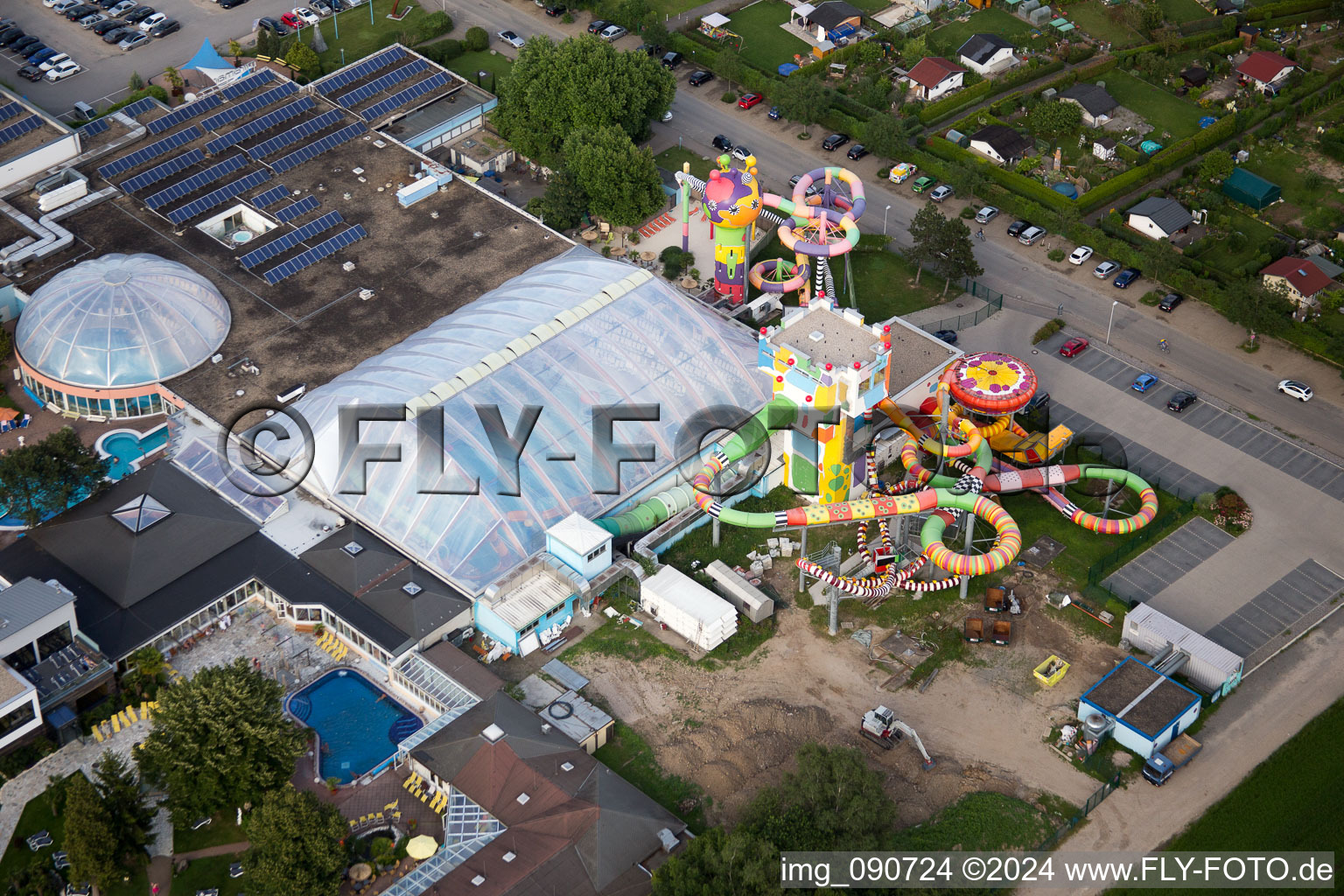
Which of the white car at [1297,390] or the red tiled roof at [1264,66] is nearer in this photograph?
the white car at [1297,390]

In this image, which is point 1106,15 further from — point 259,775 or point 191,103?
point 259,775

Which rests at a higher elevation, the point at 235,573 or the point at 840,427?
the point at 840,427

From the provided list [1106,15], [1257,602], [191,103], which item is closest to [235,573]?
[191,103]

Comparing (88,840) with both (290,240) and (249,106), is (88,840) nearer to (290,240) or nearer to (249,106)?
(290,240)

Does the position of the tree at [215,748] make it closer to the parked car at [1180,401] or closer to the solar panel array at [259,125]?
the solar panel array at [259,125]

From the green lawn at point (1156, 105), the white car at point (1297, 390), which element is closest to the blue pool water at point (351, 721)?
the white car at point (1297, 390)

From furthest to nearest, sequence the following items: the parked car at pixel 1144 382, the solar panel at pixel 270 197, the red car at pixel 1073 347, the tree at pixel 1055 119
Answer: the tree at pixel 1055 119 → the solar panel at pixel 270 197 → the red car at pixel 1073 347 → the parked car at pixel 1144 382
